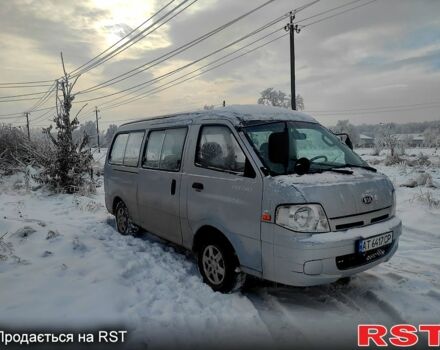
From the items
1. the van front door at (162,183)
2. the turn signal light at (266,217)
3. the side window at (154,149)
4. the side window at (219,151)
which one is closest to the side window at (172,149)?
the van front door at (162,183)

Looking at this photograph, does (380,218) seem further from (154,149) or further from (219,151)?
(154,149)

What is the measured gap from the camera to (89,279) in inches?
162

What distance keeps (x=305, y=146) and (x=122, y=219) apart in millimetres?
3833

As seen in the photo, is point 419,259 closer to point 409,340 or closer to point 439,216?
point 409,340

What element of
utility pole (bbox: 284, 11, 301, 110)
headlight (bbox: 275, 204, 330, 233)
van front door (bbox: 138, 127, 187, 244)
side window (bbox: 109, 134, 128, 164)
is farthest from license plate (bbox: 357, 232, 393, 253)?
utility pole (bbox: 284, 11, 301, 110)

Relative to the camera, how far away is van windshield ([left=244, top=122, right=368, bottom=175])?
3609mm

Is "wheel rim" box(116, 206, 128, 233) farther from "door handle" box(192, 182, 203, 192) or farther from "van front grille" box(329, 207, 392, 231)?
"van front grille" box(329, 207, 392, 231)

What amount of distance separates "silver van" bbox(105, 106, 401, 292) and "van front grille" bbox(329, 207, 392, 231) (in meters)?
0.01

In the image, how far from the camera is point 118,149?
6.61 metres

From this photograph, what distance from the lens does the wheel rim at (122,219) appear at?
6.28 m

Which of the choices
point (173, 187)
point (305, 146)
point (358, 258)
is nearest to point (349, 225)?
point (358, 258)

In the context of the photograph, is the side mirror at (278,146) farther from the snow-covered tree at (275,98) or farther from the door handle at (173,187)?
the snow-covered tree at (275,98)

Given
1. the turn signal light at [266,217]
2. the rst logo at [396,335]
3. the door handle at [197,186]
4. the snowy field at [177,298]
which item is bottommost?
the rst logo at [396,335]

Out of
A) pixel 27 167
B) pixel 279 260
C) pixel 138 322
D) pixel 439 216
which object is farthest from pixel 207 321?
pixel 27 167
